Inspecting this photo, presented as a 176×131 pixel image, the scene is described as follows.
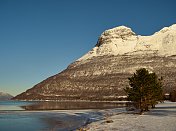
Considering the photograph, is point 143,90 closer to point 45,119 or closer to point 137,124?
point 45,119

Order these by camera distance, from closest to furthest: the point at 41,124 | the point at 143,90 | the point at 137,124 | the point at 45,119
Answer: the point at 137,124
the point at 41,124
the point at 45,119
the point at 143,90

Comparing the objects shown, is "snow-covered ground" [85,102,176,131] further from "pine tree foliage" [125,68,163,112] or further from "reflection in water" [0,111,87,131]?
"pine tree foliage" [125,68,163,112]

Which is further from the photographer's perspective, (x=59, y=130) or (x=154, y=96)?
(x=154, y=96)

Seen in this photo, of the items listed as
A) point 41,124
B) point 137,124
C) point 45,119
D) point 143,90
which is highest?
point 143,90

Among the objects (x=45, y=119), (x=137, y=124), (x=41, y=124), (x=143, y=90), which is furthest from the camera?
(x=143, y=90)

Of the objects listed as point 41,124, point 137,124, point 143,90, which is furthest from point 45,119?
point 137,124

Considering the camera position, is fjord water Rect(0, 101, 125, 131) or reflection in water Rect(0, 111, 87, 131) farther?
fjord water Rect(0, 101, 125, 131)

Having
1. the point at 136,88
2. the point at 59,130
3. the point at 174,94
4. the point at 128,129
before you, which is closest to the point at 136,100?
the point at 136,88

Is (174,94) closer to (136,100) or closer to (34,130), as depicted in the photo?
(136,100)

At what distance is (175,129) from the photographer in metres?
31.9

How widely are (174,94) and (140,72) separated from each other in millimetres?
80276

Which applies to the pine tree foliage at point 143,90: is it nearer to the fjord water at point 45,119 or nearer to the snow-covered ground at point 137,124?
the fjord water at point 45,119

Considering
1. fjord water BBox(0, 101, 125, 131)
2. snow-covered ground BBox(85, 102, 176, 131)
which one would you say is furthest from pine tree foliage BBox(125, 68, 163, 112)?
snow-covered ground BBox(85, 102, 176, 131)

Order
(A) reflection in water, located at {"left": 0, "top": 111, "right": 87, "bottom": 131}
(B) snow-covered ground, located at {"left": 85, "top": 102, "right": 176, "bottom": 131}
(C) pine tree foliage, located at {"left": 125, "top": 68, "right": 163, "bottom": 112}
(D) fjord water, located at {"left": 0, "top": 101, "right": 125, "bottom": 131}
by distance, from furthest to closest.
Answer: (C) pine tree foliage, located at {"left": 125, "top": 68, "right": 163, "bottom": 112} → (D) fjord water, located at {"left": 0, "top": 101, "right": 125, "bottom": 131} → (A) reflection in water, located at {"left": 0, "top": 111, "right": 87, "bottom": 131} → (B) snow-covered ground, located at {"left": 85, "top": 102, "right": 176, "bottom": 131}
